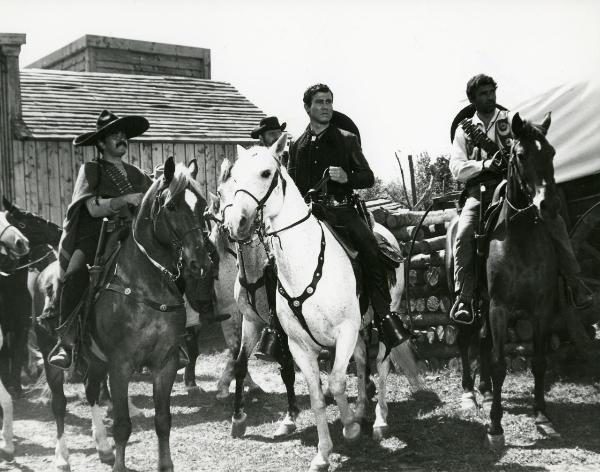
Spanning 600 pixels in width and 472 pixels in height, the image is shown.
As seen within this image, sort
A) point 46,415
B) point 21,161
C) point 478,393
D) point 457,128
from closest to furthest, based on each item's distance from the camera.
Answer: point 457,128 < point 478,393 < point 46,415 < point 21,161

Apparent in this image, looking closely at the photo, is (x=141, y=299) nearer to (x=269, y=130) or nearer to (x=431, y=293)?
(x=269, y=130)

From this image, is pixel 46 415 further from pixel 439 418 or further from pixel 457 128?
pixel 457 128

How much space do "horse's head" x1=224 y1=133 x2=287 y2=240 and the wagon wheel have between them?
4.20m

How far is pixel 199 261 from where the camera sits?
5520 mm

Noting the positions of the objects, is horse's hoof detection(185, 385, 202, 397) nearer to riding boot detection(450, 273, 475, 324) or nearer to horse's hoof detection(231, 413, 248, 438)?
horse's hoof detection(231, 413, 248, 438)

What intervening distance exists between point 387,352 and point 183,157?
9015 mm

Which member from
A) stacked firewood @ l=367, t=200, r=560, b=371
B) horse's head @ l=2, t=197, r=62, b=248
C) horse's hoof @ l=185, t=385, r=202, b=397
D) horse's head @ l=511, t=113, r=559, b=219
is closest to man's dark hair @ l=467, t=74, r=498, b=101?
horse's head @ l=511, t=113, r=559, b=219

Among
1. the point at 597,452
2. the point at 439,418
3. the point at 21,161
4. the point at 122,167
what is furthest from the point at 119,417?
the point at 21,161

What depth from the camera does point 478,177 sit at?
287 inches

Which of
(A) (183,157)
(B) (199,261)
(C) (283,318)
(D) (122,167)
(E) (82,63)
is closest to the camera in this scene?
(B) (199,261)

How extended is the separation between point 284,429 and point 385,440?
116 centimetres

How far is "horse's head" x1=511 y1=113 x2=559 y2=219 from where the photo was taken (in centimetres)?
591

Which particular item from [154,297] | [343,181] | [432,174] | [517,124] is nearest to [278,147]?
[343,181]

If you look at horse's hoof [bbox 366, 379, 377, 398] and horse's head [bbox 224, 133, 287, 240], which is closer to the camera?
horse's head [bbox 224, 133, 287, 240]
